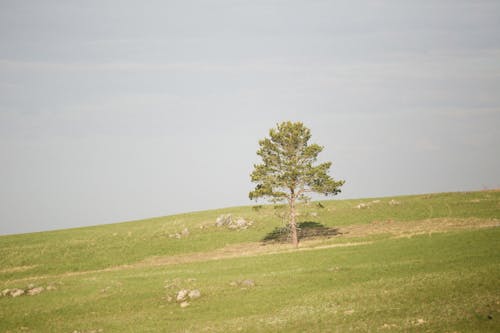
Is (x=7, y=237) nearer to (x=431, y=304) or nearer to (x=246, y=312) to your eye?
(x=246, y=312)

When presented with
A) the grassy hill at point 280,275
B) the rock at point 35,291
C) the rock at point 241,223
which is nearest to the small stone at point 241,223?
the rock at point 241,223

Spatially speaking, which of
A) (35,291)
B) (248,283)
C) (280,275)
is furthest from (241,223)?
(248,283)

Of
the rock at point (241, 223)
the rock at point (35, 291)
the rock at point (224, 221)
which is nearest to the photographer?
the rock at point (35, 291)

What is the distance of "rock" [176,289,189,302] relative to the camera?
32.8 metres

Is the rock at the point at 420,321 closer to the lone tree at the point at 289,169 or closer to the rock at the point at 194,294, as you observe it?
the rock at the point at 194,294

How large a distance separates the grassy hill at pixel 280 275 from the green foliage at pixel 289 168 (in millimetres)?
7836

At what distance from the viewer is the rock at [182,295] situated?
108 feet

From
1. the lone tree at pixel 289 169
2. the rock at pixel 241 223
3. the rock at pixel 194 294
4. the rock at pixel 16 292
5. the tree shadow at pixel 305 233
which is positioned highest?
the lone tree at pixel 289 169

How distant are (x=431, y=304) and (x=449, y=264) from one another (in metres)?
11.0

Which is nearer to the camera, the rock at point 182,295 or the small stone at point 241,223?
the rock at point 182,295

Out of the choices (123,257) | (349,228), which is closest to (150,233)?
(123,257)

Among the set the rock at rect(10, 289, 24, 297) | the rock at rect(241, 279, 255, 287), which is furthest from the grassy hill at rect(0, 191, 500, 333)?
the rock at rect(10, 289, 24, 297)

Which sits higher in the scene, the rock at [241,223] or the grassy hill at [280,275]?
the rock at [241,223]

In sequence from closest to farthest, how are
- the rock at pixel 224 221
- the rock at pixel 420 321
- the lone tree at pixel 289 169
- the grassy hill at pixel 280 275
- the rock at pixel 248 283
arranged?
the rock at pixel 420 321 < the grassy hill at pixel 280 275 < the rock at pixel 248 283 < the lone tree at pixel 289 169 < the rock at pixel 224 221
